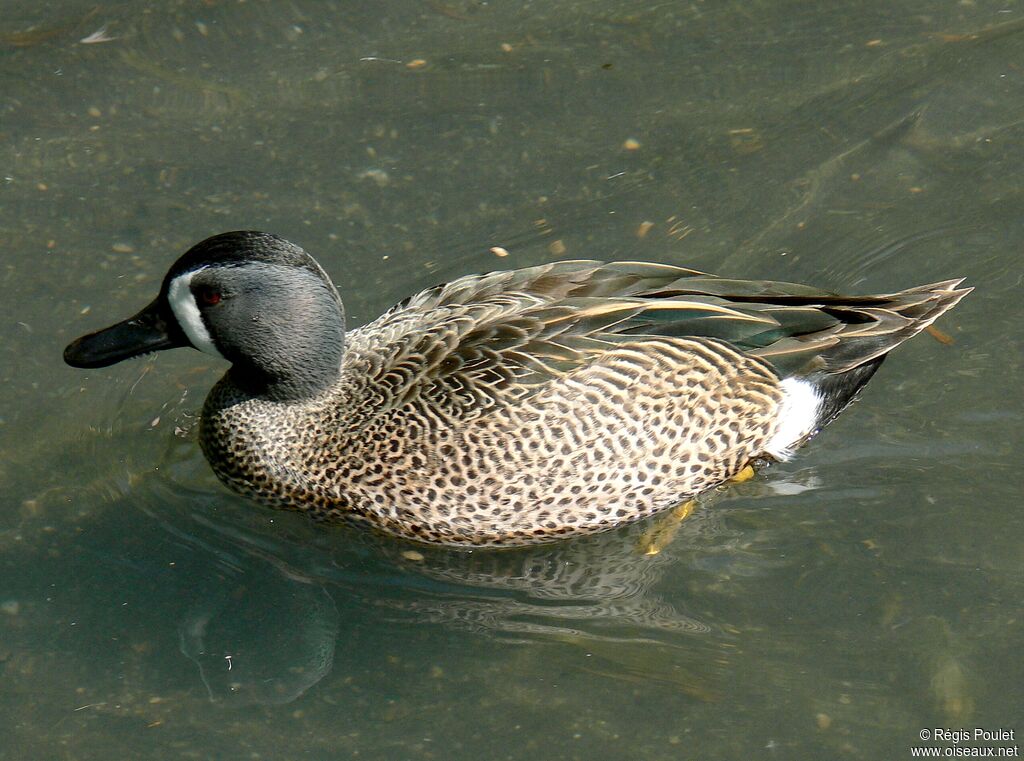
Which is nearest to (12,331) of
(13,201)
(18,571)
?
(13,201)

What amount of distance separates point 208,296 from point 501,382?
1259 mm

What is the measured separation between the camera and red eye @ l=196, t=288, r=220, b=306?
582 cm

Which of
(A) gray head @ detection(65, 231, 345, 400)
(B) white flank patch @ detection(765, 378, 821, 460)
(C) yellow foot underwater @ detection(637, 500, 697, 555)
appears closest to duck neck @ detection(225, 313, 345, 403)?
(A) gray head @ detection(65, 231, 345, 400)

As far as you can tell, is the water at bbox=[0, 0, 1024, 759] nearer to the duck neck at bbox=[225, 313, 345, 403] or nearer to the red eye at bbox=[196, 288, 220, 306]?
the duck neck at bbox=[225, 313, 345, 403]

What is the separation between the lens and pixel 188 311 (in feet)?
19.4

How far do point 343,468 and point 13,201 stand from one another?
2.89 metres

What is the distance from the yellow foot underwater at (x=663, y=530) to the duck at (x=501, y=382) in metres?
0.08

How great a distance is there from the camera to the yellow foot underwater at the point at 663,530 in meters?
6.27

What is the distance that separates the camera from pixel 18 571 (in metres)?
6.17

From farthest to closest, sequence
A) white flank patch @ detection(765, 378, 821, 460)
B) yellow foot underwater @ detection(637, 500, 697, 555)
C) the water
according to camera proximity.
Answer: white flank patch @ detection(765, 378, 821, 460)
yellow foot underwater @ detection(637, 500, 697, 555)
the water

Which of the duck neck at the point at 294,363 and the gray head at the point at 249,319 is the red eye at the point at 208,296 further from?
the duck neck at the point at 294,363

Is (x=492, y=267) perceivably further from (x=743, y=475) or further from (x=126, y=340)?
(x=126, y=340)

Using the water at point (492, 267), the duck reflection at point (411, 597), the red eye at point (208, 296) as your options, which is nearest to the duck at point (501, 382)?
the red eye at point (208, 296)

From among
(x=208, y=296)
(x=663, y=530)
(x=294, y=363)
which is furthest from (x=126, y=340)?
(x=663, y=530)
